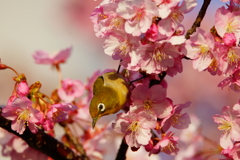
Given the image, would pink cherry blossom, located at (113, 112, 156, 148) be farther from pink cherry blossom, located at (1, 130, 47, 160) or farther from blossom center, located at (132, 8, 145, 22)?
pink cherry blossom, located at (1, 130, 47, 160)

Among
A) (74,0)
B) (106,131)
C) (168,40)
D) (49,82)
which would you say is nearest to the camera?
(168,40)

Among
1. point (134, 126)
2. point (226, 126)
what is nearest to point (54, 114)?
point (134, 126)

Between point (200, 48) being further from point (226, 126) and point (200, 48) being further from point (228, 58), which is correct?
point (226, 126)

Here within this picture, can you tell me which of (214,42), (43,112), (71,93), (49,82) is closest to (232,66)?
(214,42)

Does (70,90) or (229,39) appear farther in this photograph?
(70,90)

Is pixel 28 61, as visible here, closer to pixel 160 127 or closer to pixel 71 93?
pixel 71 93

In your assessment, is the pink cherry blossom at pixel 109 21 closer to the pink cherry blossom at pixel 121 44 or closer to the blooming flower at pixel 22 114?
the pink cherry blossom at pixel 121 44
